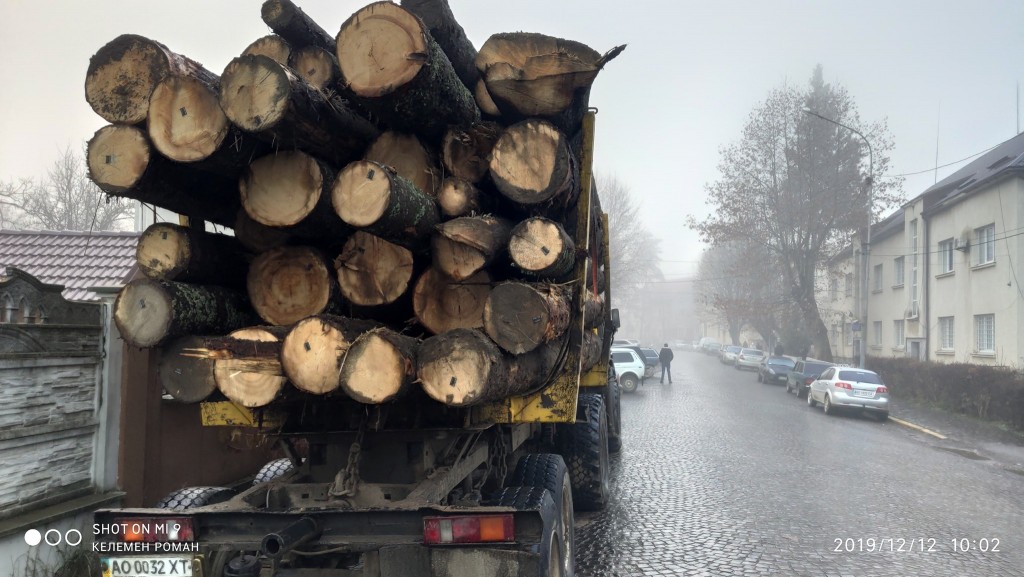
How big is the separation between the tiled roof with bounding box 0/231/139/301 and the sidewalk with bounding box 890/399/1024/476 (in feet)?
48.3

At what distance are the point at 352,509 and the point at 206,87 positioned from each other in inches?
81.2

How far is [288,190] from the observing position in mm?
3373

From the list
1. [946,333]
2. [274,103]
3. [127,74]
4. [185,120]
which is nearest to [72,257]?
[127,74]

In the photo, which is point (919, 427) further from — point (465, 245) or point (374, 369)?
point (374, 369)

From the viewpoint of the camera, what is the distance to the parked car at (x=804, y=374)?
23991 mm

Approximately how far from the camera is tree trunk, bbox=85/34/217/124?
126 inches

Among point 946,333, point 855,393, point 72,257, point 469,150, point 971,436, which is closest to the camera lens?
point 469,150

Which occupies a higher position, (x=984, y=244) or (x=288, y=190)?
(x=984, y=244)

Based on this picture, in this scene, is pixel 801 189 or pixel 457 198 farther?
pixel 801 189

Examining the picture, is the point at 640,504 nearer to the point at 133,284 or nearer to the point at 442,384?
the point at 442,384

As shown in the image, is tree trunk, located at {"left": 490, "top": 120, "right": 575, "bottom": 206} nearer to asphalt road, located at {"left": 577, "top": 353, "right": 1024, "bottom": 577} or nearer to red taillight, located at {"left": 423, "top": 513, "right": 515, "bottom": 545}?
red taillight, located at {"left": 423, "top": 513, "right": 515, "bottom": 545}

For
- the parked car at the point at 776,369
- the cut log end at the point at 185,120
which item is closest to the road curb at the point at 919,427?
the parked car at the point at 776,369

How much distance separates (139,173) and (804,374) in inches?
965

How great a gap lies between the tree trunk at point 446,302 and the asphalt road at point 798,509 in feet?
9.28
